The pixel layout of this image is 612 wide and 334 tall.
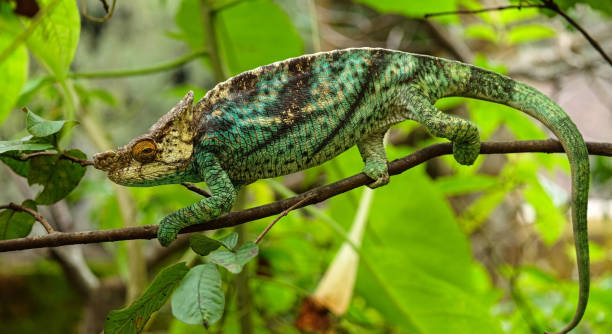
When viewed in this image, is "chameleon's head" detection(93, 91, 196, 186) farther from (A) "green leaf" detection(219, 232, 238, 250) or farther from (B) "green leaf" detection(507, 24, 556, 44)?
(B) "green leaf" detection(507, 24, 556, 44)

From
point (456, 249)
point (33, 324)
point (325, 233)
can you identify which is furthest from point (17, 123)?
point (456, 249)

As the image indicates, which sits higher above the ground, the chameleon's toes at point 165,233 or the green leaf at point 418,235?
the chameleon's toes at point 165,233

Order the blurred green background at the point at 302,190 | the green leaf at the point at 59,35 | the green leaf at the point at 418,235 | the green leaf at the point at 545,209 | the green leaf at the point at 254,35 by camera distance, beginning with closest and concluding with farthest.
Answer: the green leaf at the point at 59,35
the blurred green background at the point at 302,190
the green leaf at the point at 254,35
the green leaf at the point at 418,235
the green leaf at the point at 545,209

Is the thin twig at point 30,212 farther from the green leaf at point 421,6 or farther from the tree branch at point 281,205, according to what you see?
the green leaf at point 421,6

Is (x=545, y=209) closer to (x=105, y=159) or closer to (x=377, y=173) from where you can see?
(x=377, y=173)

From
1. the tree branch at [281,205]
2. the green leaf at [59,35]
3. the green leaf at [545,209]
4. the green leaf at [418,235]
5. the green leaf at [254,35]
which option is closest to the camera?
the tree branch at [281,205]

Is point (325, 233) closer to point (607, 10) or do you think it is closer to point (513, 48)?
point (607, 10)

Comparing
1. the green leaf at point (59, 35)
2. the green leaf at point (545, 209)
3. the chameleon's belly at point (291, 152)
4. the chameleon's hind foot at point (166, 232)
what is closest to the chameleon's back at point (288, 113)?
the chameleon's belly at point (291, 152)

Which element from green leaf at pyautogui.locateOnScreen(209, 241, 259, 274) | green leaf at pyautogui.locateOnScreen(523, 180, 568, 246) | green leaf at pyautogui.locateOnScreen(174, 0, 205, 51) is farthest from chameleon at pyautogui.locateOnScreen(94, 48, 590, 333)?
green leaf at pyautogui.locateOnScreen(523, 180, 568, 246)
